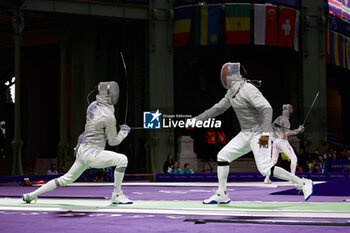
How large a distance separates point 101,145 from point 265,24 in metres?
18.1

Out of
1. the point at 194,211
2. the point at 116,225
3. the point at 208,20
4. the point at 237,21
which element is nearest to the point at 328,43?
the point at 237,21

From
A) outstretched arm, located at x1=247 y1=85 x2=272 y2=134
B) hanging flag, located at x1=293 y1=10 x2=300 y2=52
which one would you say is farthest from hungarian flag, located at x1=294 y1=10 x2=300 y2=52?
outstretched arm, located at x1=247 y1=85 x2=272 y2=134

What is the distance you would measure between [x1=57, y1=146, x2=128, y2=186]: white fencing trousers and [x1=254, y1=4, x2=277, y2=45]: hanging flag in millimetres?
17934

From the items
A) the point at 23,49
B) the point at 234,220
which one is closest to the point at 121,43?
the point at 23,49

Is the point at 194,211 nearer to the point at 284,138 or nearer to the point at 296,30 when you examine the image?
the point at 284,138

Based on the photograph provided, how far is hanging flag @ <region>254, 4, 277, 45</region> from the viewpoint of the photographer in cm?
2684

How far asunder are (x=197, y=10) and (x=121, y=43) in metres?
→ 4.67

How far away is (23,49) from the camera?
32031mm

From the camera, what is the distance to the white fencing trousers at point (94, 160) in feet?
32.4

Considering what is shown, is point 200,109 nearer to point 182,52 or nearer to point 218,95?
point 218,95

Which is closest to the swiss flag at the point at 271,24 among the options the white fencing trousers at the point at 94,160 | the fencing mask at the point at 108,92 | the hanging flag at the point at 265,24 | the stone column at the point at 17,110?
Answer: the hanging flag at the point at 265,24

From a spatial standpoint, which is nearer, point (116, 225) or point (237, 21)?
point (116, 225)

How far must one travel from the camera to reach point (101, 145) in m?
10.2

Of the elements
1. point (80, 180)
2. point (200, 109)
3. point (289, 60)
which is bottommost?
point (80, 180)
